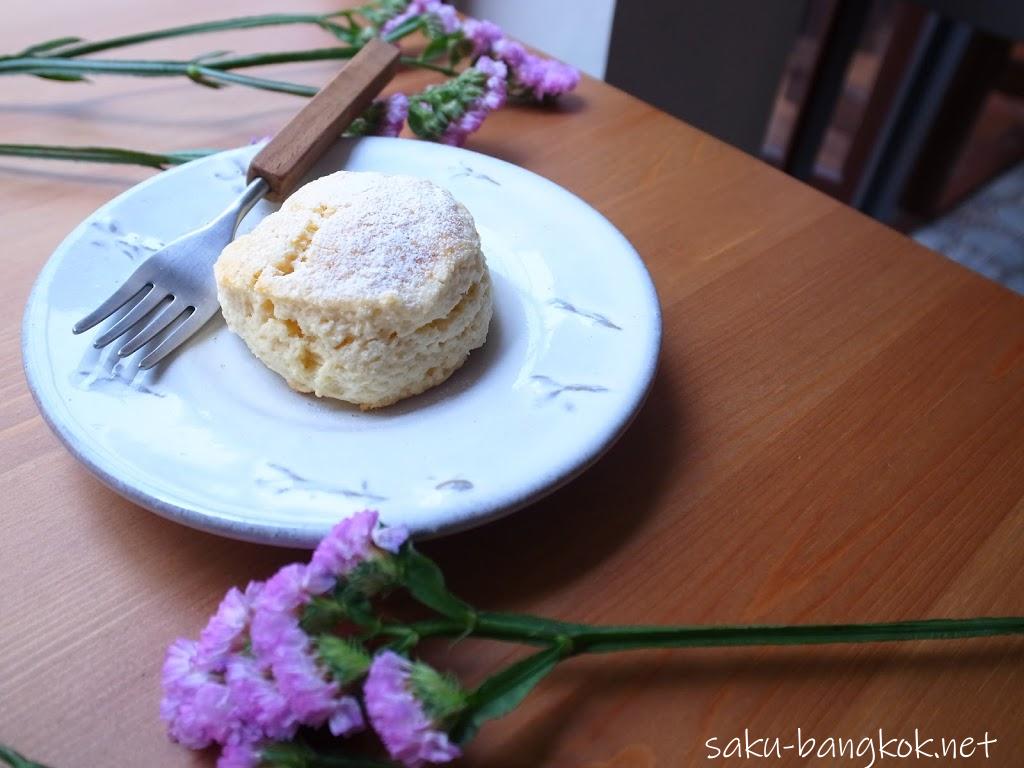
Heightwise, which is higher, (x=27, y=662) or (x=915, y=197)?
(x=27, y=662)

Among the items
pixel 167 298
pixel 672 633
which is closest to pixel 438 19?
pixel 167 298

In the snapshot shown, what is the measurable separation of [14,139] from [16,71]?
8cm

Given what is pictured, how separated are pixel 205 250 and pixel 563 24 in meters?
1.11

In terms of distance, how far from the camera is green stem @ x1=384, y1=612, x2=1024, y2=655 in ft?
1.51

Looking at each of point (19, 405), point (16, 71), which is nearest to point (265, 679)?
point (19, 405)

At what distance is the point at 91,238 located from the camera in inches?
26.7

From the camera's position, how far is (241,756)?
0.41m

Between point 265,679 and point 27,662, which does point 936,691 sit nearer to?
point 265,679

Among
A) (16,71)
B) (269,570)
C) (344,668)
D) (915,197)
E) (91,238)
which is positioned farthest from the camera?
(915,197)

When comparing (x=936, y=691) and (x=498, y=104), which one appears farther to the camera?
(x=498, y=104)

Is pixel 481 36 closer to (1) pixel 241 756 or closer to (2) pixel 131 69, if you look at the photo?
(2) pixel 131 69

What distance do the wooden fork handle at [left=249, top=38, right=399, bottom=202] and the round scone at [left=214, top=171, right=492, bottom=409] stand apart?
142 millimetres

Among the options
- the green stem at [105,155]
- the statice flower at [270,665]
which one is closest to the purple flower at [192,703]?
the statice flower at [270,665]

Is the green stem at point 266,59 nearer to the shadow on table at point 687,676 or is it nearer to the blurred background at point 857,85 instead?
the blurred background at point 857,85
